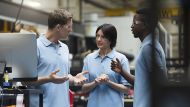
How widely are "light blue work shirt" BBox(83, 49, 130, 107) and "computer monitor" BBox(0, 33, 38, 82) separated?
0.60 meters

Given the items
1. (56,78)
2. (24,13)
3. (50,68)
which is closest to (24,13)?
(24,13)

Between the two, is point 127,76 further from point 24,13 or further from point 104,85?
point 24,13

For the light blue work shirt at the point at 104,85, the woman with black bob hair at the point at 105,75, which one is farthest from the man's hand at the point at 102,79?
the light blue work shirt at the point at 104,85

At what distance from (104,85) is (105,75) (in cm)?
14

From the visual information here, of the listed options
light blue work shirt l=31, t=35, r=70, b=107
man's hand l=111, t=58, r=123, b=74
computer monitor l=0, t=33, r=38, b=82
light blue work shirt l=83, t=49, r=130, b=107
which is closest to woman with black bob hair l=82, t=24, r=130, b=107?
light blue work shirt l=83, t=49, r=130, b=107

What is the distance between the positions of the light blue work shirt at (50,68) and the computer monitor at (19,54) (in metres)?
0.12

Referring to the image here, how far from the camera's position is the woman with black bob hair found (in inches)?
158

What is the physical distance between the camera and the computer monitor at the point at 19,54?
3.75 meters

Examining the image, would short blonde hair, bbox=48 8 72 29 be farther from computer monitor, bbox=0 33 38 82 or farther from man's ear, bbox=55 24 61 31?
computer monitor, bbox=0 33 38 82

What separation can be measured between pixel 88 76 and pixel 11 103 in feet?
2.44

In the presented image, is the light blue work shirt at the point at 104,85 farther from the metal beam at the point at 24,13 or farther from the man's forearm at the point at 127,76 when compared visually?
the metal beam at the point at 24,13

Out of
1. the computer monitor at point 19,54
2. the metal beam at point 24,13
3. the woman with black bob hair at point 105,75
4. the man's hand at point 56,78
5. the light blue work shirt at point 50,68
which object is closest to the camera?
the man's hand at point 56,78

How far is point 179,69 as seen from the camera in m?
2.14

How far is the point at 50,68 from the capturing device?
152 inches
